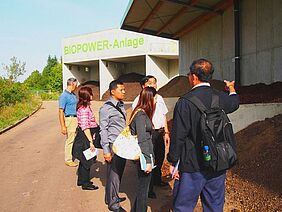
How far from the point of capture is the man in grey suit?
14.3 ft

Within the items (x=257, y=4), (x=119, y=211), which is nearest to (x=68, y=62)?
(x=257, y=4)

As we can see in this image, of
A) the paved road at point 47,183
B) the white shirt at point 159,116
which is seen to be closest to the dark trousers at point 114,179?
the paved road at point 47,183

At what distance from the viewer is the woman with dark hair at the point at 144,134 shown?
385cm

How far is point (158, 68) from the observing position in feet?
93.8

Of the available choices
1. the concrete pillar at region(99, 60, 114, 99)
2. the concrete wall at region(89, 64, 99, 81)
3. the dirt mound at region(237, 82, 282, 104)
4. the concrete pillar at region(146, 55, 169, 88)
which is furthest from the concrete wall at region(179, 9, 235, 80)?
the concrete wall at region(89, 64, 99, 81)

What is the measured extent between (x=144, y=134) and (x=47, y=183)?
2.93 meters

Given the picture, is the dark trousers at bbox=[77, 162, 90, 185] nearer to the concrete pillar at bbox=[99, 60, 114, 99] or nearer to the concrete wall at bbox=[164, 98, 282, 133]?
the concrete wall at bbox=[164, 98, 282, 133]

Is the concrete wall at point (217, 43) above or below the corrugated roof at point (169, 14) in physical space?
below

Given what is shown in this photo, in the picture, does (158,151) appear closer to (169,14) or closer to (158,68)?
(169,14)

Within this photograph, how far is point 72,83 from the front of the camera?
22.0ft

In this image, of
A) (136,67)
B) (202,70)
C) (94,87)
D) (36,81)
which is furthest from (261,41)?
(36,81)

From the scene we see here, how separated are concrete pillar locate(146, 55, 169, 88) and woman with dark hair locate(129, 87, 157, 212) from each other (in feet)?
79.0

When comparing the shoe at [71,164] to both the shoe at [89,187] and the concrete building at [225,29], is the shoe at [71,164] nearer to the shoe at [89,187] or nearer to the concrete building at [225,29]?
Result: the shoe at [89,187]

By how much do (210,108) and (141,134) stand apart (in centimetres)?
119
